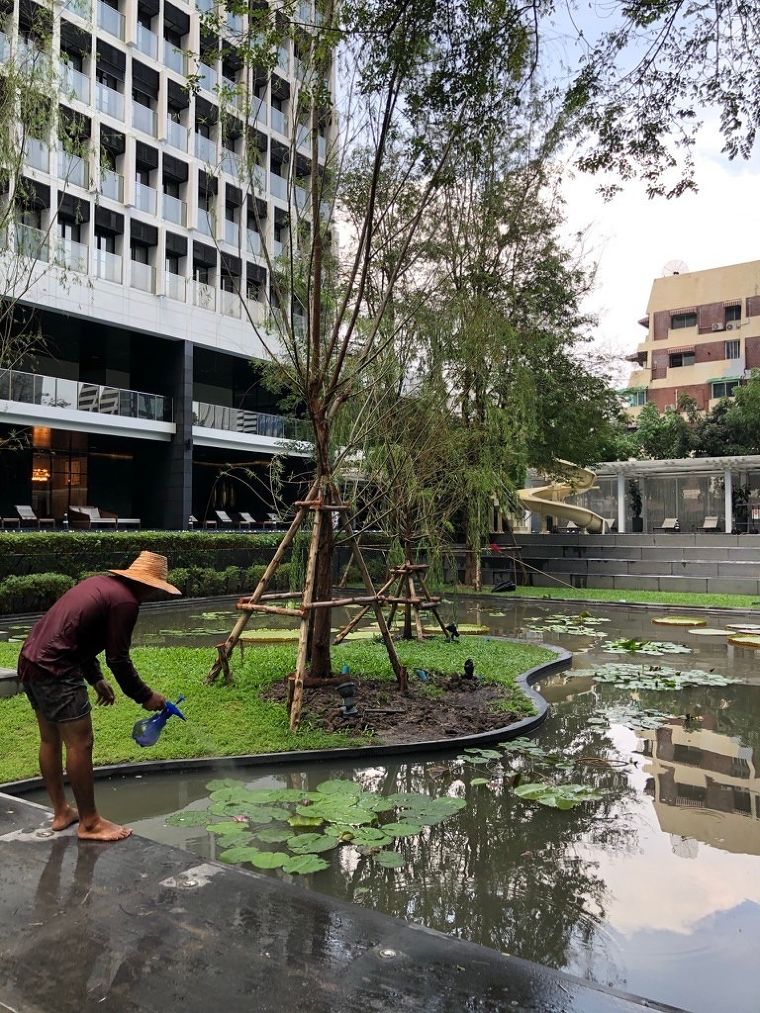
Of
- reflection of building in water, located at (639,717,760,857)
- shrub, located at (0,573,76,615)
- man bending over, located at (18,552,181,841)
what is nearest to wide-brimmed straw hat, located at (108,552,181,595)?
man bending over, located at (18,552,181,841)

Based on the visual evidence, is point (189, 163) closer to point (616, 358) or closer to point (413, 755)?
point (616, 358)

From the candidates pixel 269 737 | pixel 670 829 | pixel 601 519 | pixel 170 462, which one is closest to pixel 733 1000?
pixel 670 829

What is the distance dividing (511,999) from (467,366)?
12.0 m

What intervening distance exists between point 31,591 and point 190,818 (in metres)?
11.7

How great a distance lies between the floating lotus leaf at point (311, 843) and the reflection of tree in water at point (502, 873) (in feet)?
0.36

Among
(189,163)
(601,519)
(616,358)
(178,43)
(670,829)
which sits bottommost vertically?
(670,829)

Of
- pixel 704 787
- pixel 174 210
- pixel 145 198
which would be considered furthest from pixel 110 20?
pixel 704 787

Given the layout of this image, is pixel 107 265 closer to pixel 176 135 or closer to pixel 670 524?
pixel 176 135

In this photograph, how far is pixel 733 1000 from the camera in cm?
317

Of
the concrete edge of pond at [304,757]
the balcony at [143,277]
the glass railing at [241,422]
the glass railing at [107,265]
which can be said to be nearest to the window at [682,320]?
the glass railing at [241,422]

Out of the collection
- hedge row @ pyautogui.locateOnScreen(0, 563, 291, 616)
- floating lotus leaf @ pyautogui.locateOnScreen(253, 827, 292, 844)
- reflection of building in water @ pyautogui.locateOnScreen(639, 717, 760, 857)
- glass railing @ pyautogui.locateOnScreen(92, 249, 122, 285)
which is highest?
glass railing @ pyautogui.locateOnScreen(92, 249, 122, 285)

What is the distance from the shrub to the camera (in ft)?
48.9

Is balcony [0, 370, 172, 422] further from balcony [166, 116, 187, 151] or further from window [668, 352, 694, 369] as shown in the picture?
window [668, 352, 694, 369]

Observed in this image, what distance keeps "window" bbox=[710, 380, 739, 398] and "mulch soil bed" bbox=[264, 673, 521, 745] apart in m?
44.2
